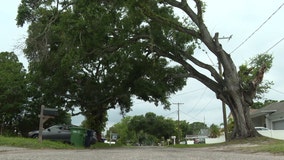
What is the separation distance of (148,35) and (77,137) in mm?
8326

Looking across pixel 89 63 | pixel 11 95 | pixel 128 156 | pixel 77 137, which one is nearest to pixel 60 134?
pixel 77 137

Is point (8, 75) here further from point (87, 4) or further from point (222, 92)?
point (222, 92)

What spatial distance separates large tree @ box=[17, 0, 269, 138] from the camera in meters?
24.5

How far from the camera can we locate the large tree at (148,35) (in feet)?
80.5

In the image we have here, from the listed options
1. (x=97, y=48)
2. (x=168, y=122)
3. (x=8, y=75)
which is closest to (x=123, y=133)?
(x=168, y=122)

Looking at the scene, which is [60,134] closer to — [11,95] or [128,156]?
[11,95]

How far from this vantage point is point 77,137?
2623 cm

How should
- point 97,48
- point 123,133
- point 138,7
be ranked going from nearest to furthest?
point 138,7
point 97,48
point 123,133

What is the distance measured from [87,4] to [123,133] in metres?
92.2

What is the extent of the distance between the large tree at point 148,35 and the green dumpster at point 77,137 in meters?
5.25

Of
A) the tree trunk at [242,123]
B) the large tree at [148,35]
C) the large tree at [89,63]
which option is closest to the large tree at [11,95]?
the large tree at [89,63]

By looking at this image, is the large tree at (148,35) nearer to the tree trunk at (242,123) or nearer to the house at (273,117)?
the tree trunk at (242,123)

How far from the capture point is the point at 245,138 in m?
24.5

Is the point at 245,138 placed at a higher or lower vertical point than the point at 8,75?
lower
